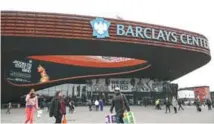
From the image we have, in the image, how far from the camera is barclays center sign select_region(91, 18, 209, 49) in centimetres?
3516

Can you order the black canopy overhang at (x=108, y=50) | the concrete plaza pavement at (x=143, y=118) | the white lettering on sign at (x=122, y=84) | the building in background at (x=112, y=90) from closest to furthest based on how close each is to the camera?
the concrete plaza pavement at (x=143, y=118)
the black canopy overhang at (x=108, y=50)
the building in background at (x=112, y=90)
the white lettering on sign at (x=122, y=84)

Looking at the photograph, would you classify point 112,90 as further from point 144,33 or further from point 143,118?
point 143,118

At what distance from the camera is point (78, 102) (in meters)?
47.1

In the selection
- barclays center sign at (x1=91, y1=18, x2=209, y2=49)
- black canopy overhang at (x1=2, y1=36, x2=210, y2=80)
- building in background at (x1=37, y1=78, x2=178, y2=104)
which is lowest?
building in background at (x1=37, y1=78, x2=178, y2=104)

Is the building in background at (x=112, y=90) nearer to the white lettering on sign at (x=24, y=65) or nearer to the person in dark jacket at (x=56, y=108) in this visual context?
the white lettering on sign at (x=24, y=65)

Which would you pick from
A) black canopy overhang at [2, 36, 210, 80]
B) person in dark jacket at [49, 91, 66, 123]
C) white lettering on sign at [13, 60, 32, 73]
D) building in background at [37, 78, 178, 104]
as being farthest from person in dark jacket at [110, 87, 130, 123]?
building in background at [37, 78, 178, 104]

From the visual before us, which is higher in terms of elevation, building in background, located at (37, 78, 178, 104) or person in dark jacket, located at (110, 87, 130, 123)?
building in background, located at (37, 78, 178, 104)

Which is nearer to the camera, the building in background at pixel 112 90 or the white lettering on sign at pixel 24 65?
the white lettering on sign at pixel 24 65

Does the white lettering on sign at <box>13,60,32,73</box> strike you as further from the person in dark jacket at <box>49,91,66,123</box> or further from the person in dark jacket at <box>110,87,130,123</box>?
the person in dark jacket at <box>110,87,130,123</box>

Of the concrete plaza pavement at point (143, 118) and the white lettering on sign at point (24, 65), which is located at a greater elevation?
the white lettering on sign at point (24, 65)

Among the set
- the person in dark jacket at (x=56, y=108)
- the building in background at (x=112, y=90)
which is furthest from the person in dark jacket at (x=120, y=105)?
the building in background at (x=112, y=90)

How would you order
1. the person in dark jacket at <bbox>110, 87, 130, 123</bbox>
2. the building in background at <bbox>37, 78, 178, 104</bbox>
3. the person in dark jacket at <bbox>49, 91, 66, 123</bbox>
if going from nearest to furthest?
the person in dark jacket at <bbox>110, 87, 130, 123</bbox> → the person in dark jacket at <bbox>49, 91, 66, 123</bbox> → the building in background at <bbox>37, 78, 178, 104</bbox>

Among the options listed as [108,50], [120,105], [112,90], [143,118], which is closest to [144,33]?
[108,50]

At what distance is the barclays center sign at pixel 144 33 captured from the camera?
3516 centimetres
